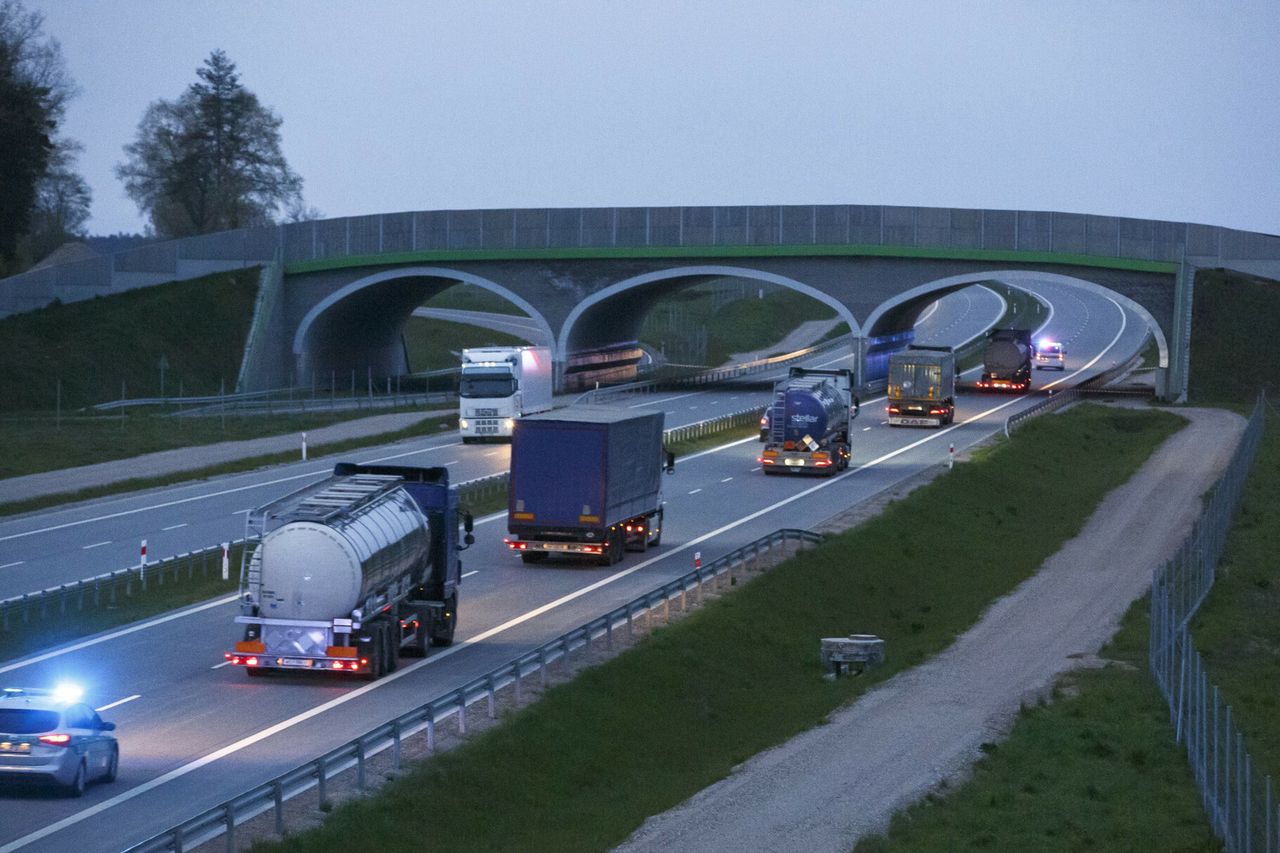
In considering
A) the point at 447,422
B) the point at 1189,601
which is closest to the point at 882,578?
the point at 1189,601

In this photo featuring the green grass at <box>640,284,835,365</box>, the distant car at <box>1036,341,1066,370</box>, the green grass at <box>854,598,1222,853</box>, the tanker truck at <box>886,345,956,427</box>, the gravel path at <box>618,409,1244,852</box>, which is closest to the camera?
the green grass at <box>854,598,1222,853</box>

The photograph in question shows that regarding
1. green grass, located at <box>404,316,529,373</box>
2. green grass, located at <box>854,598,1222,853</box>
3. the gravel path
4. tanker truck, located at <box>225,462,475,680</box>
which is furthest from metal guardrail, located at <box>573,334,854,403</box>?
green grass, located at <box>854,598,1222,853</box>

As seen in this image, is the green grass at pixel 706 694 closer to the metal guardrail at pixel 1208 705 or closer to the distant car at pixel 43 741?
the distant car at pixel 43 741

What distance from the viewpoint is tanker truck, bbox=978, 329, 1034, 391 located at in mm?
99875

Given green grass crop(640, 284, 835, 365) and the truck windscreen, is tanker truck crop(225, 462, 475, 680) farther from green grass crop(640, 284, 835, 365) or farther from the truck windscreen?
green grass crop(640, 284, 835, 365)

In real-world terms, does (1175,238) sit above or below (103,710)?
above

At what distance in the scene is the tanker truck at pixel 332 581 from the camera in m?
27.2

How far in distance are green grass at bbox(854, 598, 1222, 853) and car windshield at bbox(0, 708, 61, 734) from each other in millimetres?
9397

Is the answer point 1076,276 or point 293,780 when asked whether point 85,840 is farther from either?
point 1076,276

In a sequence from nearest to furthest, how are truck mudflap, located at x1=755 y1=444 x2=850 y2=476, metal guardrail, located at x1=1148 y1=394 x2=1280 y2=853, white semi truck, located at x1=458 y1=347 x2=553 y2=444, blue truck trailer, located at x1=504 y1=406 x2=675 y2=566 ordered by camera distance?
metal guardrail, located at x1=1148 y1=394 x2=1280 y2=853 < blue truck trailer, located at x1=504 y1=406 x2=675 y2=566 < truck mudflap, located at x1=755 y1=444 x2=850 y2=476 < white semi truck, located at x1=458 y1=347 x2=553 y2=444

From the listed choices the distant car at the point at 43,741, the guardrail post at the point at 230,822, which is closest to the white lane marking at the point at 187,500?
the distant car at the point at 43,741

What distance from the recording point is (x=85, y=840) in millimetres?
19703

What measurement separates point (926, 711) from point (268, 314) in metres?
75.8

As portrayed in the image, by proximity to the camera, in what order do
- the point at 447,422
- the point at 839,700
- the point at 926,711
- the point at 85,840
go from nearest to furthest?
the point at 85,840 < the point at 926,711 < the point at 839,700 < the point at 447,422
